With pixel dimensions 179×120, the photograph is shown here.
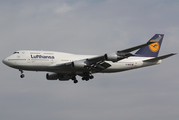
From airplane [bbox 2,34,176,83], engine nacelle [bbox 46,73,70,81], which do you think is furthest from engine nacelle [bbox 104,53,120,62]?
engine nacelle [bbox 46,73,70,81]

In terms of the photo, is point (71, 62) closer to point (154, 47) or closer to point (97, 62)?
point (97, 62)

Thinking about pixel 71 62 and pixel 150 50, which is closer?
pixel 71 62

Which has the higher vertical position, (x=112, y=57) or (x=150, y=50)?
(x=150, y=50)

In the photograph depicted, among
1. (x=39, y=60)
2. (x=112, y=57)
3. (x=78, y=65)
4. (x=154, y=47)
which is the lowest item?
(x=78, y=65)

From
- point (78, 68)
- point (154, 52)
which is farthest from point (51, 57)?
point (154, 52)

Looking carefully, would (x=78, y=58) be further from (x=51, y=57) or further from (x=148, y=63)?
(x=148, y=63)

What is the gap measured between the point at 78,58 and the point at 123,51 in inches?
331

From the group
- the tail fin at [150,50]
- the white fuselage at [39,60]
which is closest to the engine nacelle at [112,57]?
the white fuselage at [39,60]

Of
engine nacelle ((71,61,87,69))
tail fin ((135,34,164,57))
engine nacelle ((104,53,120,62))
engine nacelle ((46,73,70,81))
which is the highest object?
tail fin ((135,34,164,57))

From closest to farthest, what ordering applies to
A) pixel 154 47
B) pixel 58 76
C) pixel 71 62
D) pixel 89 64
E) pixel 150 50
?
pixel 71 62 → pixel 89 64 → pixel 58 76 → pixel 150 50 → pixel 154 47

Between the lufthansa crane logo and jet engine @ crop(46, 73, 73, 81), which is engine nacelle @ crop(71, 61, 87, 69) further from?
the lufthansa crane logo

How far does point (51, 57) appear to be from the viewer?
47469 mm

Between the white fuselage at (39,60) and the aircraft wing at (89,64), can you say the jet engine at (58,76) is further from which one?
the aircraft wing at (89,64)

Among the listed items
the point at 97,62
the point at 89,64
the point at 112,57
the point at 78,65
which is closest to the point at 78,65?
the point at 78,65
